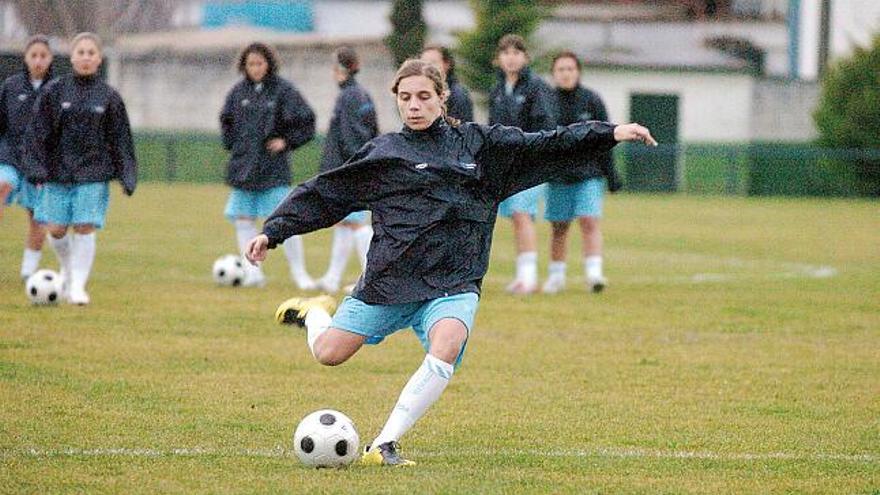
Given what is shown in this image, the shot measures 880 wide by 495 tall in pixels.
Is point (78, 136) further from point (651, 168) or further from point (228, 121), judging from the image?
point (651, 168)

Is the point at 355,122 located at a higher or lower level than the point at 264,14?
higher

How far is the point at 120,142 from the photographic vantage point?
13.2 meters

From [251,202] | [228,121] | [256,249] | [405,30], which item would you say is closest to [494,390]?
[256,249]

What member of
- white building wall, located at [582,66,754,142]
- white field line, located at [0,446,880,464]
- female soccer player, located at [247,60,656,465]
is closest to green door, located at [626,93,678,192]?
white building wall, located at [582,66,754,142]

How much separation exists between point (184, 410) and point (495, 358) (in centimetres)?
290

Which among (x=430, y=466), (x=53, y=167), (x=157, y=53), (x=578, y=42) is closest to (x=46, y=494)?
(x=430, y=466)

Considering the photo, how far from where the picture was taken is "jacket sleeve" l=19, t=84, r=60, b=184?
13.1 meters

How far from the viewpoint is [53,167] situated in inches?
518

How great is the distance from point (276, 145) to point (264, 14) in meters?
46.0

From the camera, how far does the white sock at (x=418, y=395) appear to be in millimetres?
7195

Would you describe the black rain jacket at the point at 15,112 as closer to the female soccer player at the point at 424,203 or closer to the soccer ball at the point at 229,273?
the soccer ball at the point at 229,273

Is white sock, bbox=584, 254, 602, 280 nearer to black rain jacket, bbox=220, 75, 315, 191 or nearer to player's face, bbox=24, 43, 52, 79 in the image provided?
black rain jacket, bbox=220, 75, 315, 191

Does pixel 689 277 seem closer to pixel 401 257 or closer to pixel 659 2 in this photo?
pixel 401 257

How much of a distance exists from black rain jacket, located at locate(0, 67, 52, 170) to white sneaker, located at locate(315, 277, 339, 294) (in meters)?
2.89
